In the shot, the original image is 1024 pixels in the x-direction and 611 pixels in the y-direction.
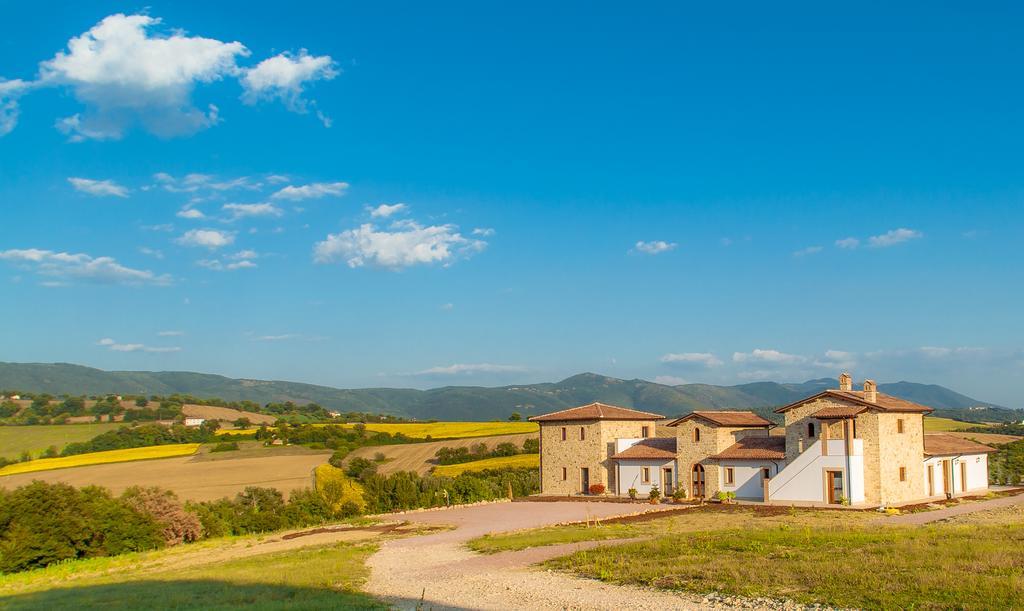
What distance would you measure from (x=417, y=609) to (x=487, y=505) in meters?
29.9

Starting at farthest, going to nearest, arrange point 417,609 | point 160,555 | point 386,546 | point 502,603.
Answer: point 160,555 → point 386,546 → point 502,603 → point 417,609

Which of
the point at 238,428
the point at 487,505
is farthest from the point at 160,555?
the point at 238,428

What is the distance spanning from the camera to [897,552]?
780 inches

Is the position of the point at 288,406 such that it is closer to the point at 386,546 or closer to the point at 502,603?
the point at 386,546

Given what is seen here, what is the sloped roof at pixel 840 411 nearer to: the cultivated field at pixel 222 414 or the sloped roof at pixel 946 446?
the sloped roof at pixel 946 446

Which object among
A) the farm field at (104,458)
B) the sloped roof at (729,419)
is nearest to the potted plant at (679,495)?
the sloped roof at (729,419)

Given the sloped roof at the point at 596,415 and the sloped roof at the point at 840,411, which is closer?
the sloped roof at the point at 840,411

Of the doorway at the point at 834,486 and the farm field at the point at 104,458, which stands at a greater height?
the doorway at the point at 834,486

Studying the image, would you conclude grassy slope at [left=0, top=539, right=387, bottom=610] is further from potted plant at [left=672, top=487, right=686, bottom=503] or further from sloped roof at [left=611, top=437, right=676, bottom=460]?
sloped roof at [left=611, top=437, right=676, bottom=460]

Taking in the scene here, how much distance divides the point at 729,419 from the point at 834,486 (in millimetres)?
7647

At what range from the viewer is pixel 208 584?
2252 centimetres

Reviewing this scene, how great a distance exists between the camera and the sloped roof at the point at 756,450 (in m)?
40.5

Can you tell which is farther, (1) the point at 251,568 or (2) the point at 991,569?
(1) the point at 251,568

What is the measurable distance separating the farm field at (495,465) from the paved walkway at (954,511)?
32.0 m
